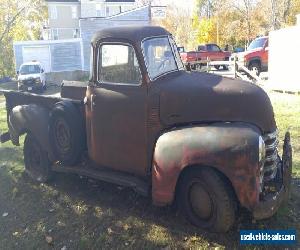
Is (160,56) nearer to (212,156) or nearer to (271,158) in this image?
(212,156)

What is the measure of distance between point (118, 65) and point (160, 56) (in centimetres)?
57

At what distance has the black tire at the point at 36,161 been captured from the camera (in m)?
6.36

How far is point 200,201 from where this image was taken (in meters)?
4.46

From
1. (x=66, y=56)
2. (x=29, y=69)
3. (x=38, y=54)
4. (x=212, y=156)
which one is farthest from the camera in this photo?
(x=66, y=56)

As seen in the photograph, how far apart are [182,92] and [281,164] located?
4.95ft

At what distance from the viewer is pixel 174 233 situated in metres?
4.56

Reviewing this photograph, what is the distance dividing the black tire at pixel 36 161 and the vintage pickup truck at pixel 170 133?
1.71 ft

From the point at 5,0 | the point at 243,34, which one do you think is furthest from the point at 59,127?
the point at 243,34

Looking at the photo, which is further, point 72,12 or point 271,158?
point 72,12

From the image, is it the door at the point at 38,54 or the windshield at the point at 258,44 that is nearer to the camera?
the windshield at the point at 258,44

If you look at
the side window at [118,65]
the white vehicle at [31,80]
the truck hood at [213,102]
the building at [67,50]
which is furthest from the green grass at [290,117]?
the building at [67,50]

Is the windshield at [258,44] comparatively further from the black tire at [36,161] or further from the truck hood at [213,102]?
the truck hood at [213,102]

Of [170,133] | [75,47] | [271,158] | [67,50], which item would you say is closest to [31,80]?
[67,50]

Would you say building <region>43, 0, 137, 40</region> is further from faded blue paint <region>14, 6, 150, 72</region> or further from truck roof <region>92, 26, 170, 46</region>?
truck roof <region>92, 26, 170, 46</region>
